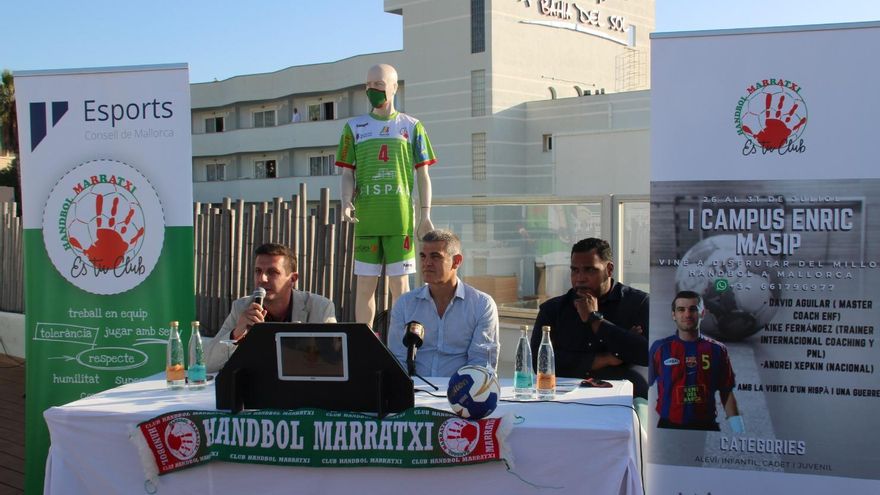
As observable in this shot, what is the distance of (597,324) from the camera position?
3908 mm

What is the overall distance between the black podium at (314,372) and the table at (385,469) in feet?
0.63

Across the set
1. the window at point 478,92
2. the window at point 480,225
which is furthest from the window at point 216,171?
the window at point 480,225

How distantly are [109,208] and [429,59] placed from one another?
3958cm

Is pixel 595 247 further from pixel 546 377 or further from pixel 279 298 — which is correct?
pixel 279 298

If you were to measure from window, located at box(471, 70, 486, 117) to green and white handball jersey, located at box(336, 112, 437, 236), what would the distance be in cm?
3708

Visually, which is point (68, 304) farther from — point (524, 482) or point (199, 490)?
point (524, 482)

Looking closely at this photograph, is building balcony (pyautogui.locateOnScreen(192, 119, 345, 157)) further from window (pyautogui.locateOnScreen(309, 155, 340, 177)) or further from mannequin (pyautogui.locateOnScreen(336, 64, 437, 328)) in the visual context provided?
mannequin (pyautogui.locateOnScreen(336, 64, 437, 328))

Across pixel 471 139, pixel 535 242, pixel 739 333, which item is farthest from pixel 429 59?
pixel 739 333

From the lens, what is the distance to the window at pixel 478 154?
139 ft

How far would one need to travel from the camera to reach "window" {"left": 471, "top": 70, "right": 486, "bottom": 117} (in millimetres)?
41656

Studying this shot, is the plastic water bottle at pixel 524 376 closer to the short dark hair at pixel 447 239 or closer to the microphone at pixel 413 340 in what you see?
the microphone at pixel 413 340

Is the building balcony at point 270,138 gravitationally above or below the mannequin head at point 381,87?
above

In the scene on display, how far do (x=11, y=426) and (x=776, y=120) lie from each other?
5.35 meters

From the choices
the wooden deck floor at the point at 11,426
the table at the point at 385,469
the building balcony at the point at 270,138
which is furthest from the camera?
the building balcony at the point at 270,138
